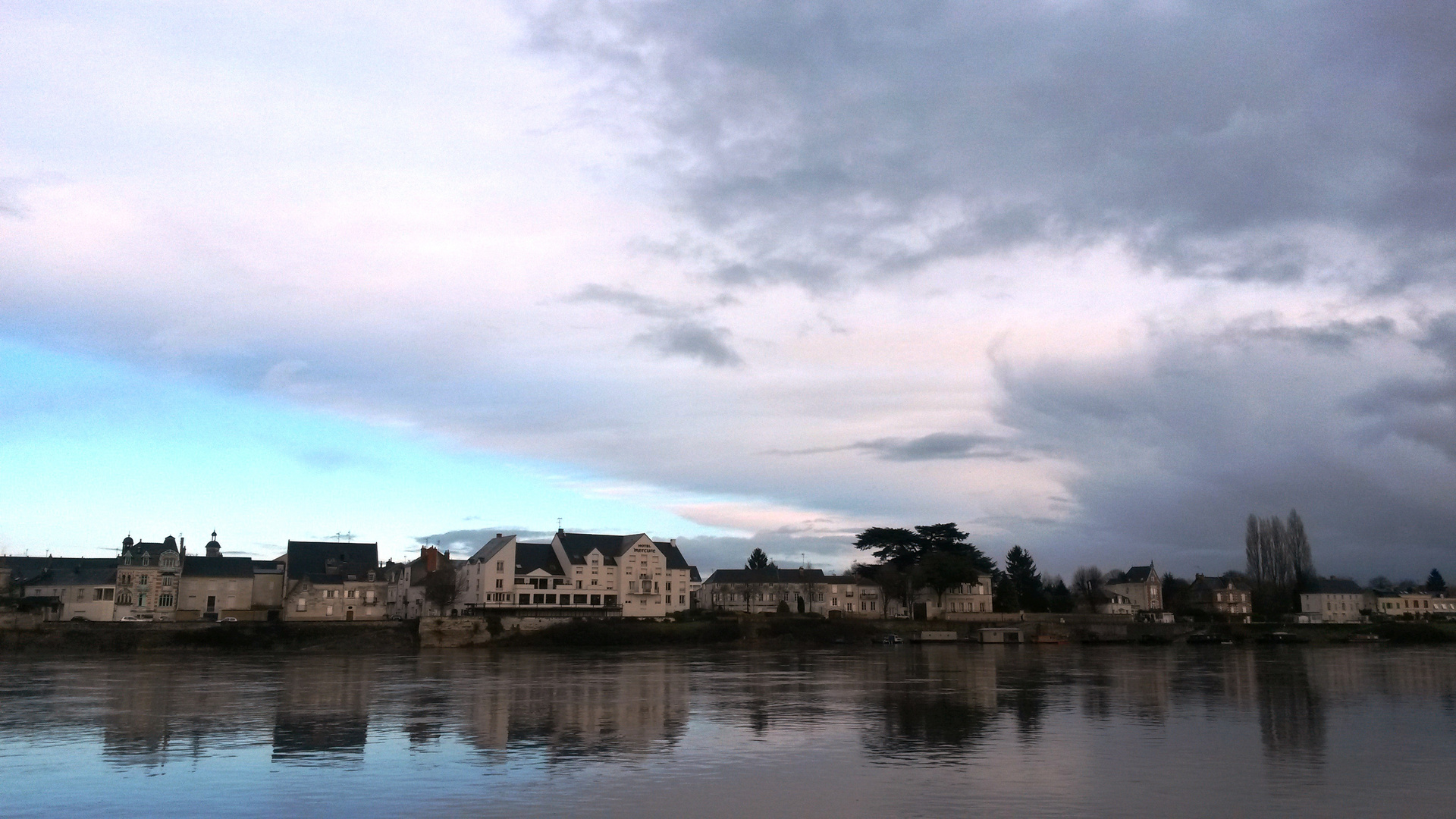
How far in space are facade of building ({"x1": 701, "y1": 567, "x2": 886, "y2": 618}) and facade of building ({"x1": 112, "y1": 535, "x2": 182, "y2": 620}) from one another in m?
55.0

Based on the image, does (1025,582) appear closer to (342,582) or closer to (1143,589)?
(1143,589)

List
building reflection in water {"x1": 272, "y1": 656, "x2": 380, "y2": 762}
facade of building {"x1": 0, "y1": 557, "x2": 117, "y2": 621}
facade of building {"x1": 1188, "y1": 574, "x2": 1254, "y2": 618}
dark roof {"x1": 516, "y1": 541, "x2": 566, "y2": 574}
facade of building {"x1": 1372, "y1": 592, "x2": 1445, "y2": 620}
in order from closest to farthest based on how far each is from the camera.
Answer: building reflection in water {"x1": 272, "y1": 656, "x2": 380, "y2": 762} → facade of building {"x1": 0, "y1": 557, "x2": 117, "y2": 621} → dark roof {"x1": 516, "y1": 541, "x2": 566, "y2": 574} → facade of building {"x1": 1188, "y1": 574, "x2": 1254, "y2": 618} → facade of building {"x1": 1372, "y1": 592, "x2": 1445, "y2": 620}

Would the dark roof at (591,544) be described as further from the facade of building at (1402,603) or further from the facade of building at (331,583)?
the facade of building at (1402,603)

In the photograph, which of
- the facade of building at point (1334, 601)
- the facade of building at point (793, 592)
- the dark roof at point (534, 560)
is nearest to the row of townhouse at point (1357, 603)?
the facade of building at point (1334, 601)

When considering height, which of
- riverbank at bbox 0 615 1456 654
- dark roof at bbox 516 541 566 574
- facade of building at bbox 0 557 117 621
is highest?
dark roof at bbox 516 541 566 574

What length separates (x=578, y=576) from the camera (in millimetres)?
106250

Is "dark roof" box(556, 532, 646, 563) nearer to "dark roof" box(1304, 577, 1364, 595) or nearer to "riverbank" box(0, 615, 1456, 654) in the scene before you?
"riverbank" box(0, 615, 1456, 654)

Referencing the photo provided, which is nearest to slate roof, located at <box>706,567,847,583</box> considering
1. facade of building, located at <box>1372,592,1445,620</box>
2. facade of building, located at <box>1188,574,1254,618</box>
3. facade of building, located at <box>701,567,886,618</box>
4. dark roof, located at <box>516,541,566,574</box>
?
facade of building, located at <box>701,567,886,618</box>

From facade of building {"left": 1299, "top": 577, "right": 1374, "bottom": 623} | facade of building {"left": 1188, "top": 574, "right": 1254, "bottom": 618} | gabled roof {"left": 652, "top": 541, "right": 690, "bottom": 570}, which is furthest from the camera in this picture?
facade of building {"left": 1188, "top": 574, "right": 1254, "bottom": 618}

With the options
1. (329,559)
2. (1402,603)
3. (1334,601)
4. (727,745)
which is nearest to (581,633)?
(329,559)

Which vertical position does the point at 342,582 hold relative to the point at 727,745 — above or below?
above

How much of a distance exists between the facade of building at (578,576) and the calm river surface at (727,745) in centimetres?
5005

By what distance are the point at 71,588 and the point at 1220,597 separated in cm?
14205

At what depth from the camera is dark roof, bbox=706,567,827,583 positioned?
12688 centimetres
